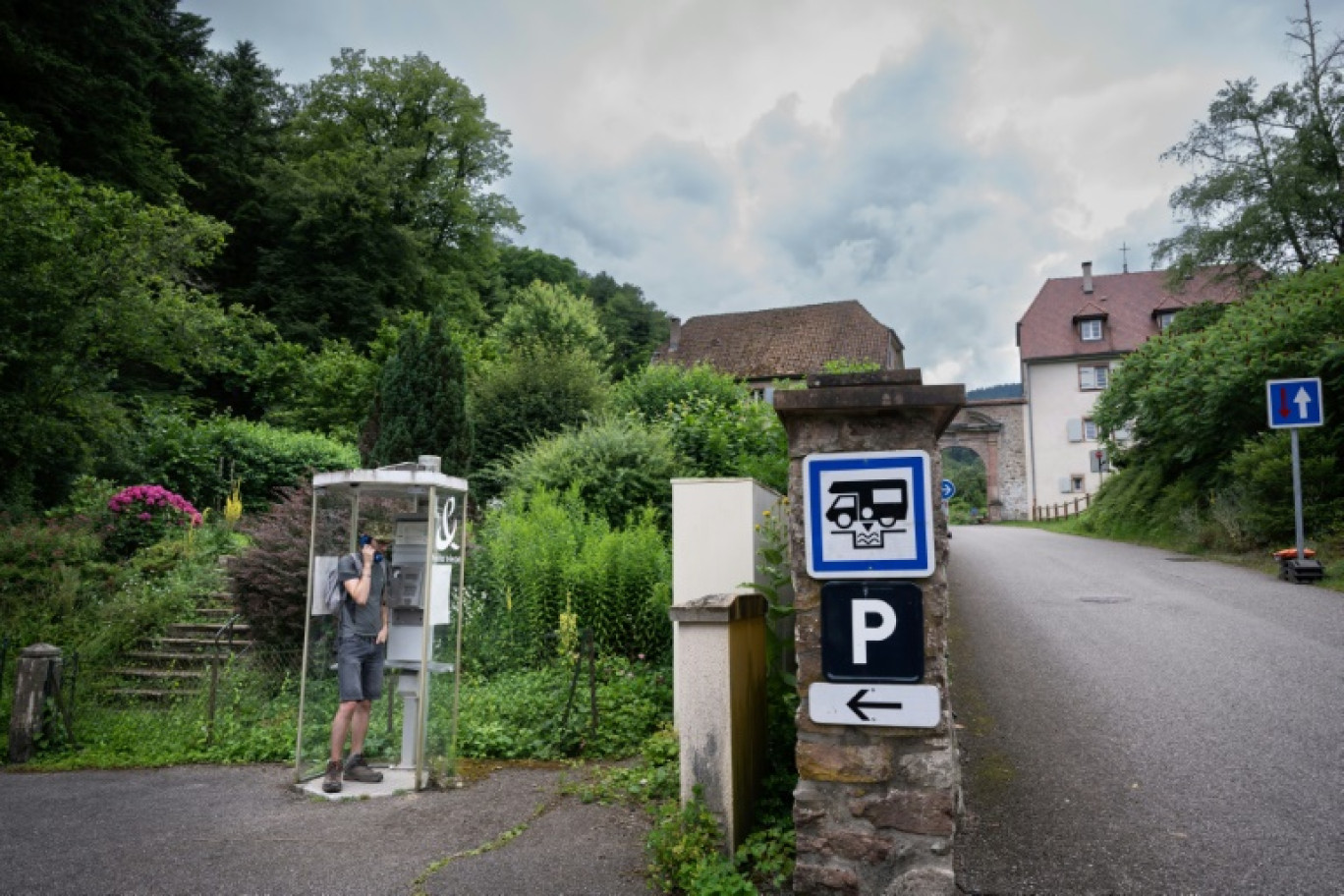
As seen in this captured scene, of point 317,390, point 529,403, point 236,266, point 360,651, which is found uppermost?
point 236,266

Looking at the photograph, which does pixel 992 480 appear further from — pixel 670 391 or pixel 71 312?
pixel 71 312

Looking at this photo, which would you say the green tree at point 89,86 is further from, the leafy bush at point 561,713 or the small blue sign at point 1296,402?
the small blue sign at point 1296,402

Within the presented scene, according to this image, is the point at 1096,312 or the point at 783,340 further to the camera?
the point at 1096,312

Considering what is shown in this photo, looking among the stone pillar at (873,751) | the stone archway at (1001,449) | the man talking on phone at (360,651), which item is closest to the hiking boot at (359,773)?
the man talking on phone at (360,651)

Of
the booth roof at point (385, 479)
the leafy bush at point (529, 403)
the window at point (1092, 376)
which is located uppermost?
the window at point (1092, 376)

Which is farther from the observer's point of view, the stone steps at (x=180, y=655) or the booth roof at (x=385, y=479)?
the stone steps at (x=180, y=655)

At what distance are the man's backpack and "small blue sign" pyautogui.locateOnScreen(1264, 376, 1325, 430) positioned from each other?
12581 mm

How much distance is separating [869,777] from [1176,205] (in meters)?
28.5

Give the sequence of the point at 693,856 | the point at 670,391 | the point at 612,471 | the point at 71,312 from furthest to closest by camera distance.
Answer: the point at 670,391 < the point at 71,312 < the point at 612,471 < the point at 693,856

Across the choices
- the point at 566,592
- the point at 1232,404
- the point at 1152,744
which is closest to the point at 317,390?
the point at 566,592

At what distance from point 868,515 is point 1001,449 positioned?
4815cm

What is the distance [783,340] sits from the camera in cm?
4394

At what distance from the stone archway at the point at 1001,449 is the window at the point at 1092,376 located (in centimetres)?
316

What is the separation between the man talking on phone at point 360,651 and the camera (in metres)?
6.28
